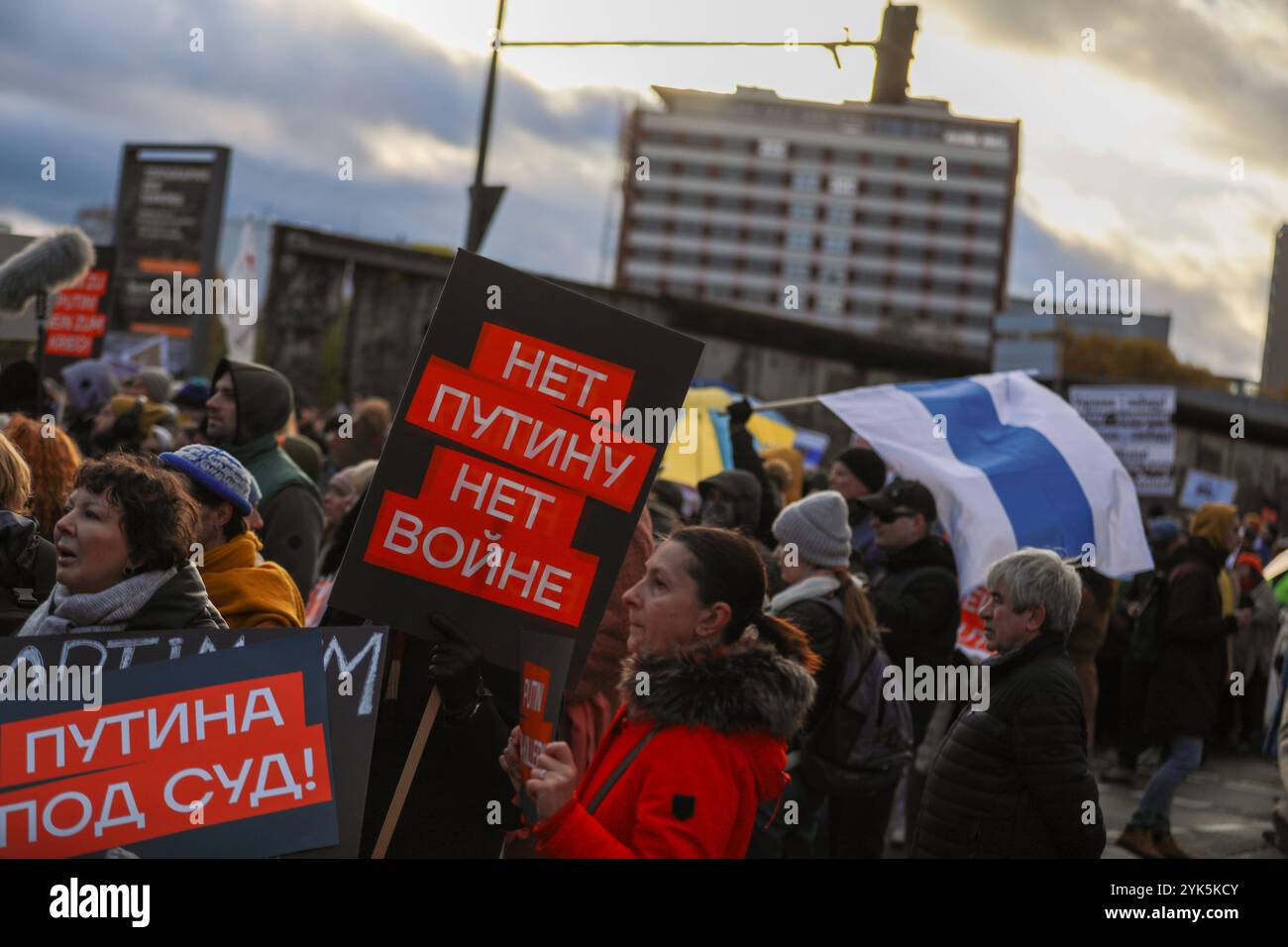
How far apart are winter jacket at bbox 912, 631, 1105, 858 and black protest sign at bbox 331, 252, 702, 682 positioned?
1375mm

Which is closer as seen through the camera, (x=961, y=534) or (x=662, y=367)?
(x=662, y=367)

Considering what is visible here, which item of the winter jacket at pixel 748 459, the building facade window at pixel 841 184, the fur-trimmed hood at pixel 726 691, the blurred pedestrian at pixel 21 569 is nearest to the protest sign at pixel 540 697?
the fur-trimmed hood at pixel 726 691

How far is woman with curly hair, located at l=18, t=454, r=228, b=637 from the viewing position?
3303 mm

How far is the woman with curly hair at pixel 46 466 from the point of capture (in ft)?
16.5

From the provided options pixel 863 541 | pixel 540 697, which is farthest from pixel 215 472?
pixel 863 541

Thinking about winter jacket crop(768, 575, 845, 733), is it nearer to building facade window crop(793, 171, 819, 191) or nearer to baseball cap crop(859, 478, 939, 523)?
baseball cap crop(859, 478, 939, 523)

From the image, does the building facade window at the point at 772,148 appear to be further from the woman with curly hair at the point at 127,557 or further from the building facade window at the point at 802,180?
Answer: the woman with curly hair at the point at 127,557

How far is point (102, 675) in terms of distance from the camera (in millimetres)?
3025

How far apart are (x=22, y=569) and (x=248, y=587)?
681 mm

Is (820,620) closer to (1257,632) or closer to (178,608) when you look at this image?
(178,608)
